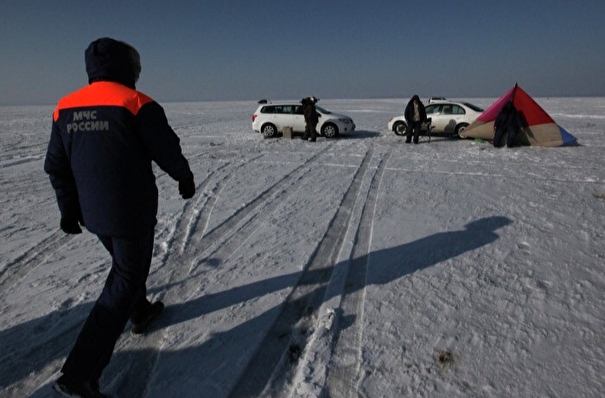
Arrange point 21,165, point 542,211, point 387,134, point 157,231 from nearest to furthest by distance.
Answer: point 157,231 → point 542,211 → point 21,165 → point 387,134

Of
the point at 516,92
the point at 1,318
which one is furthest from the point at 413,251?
the point at 516,92

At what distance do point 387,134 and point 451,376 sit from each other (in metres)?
12.8

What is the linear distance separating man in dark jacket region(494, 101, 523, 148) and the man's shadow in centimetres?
828

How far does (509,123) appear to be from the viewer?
9.95 metres

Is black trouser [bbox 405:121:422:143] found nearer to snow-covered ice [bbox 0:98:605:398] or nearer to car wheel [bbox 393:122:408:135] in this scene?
car wheel [bbox 393:122:408:135]

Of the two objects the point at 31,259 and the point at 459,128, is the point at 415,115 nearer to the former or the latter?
the point at 459,128

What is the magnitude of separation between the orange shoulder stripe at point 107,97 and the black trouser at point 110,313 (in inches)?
31.3

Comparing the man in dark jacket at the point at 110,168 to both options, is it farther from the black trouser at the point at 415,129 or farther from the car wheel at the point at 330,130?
the car wheel at the point at 330,130

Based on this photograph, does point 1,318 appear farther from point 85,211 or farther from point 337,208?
point 337,208

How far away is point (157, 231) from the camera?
4.30m

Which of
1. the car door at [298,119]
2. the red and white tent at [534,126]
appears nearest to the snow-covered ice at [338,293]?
the red and white tent at [534,126]

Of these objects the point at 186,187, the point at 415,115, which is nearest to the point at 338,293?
the point at 186,187

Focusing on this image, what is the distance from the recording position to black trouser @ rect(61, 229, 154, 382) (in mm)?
1882

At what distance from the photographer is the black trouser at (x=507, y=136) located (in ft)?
32.7
